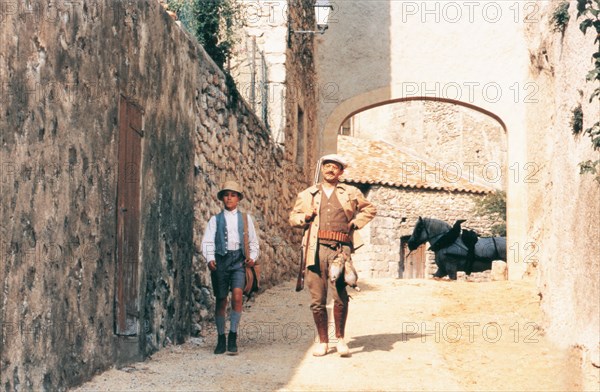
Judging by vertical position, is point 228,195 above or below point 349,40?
below

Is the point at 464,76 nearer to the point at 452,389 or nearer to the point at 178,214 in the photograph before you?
the point at 178,214

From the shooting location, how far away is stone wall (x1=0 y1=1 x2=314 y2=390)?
5.69 m

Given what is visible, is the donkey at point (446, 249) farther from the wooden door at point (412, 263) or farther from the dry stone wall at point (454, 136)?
the dry stone wall at point (454, 136)

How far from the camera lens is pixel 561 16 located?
29.6 feet

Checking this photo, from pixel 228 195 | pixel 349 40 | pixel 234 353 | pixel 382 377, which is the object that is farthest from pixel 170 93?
pixel 349 40

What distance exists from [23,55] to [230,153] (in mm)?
6123

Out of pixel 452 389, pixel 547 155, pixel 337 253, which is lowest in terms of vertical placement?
pixel 452 389

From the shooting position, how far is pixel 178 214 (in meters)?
9.48

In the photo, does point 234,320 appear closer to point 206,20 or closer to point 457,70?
point 206,20

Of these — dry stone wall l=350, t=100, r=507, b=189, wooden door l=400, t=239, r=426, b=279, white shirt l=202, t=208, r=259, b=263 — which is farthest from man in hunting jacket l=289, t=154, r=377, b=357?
dry stone wall l=350, t=100, r=507, b=189

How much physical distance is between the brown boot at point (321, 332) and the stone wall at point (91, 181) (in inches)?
54.7

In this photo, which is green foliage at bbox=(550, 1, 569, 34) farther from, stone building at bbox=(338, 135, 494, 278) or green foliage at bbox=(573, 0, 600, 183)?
stone building at bbox=(338, 135, 494, 278)

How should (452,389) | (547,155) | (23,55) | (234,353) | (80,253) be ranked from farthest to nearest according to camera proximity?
1. (547,155)
2. (234,353)
3. (452,389)
4. (80,253)
5. (23,55)

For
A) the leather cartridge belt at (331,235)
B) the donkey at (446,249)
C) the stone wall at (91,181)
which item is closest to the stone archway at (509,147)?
the donkey at (446,249)
